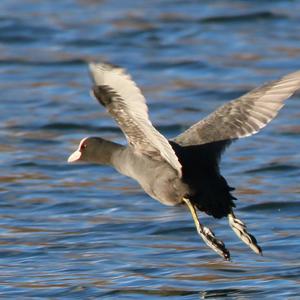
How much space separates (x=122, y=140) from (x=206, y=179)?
4.36 meters

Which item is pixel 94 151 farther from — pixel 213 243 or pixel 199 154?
pixel 213 243

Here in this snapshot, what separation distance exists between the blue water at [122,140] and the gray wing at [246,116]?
87 centimetres

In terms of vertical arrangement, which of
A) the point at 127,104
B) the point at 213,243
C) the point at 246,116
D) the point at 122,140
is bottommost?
the point at 122,140

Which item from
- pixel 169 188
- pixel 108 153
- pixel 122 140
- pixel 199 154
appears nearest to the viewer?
pixel 169 188

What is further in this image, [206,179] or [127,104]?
[206,179]

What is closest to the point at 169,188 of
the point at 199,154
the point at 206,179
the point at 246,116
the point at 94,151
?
the point at 206,179

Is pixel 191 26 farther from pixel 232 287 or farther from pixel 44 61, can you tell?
pixel 232 287

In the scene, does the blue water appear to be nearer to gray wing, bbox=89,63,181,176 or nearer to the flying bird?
the flying bird

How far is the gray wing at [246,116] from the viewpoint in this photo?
293 inches

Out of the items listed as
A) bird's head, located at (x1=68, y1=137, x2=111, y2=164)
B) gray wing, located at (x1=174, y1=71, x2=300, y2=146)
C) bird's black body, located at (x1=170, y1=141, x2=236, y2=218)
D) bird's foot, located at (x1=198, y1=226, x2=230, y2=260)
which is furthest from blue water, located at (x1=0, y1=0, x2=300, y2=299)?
gray wing, located at (x1=174, y1=71, x2=300, y2=146)

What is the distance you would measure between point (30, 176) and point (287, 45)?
4.88 metres

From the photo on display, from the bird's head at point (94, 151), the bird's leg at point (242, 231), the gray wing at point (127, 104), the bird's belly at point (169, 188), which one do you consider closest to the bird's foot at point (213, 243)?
the bird's leg at point (242, 231)

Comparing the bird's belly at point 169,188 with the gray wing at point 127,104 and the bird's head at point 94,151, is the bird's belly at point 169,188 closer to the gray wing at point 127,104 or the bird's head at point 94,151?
the gray wing at point 127,104

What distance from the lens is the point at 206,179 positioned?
7.32 meters
